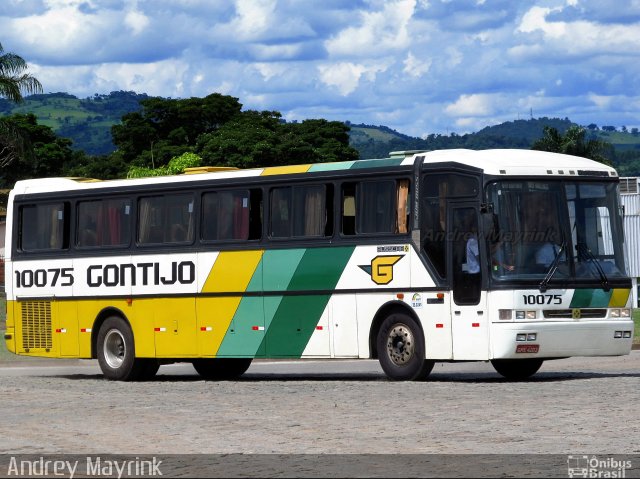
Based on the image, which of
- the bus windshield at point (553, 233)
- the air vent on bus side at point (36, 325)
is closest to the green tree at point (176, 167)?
the air vent on bus side at point (36, 325)

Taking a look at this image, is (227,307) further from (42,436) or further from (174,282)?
(42,436)

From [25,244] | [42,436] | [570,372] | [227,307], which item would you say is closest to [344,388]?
[227,307]

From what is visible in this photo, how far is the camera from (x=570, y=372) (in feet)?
82.6

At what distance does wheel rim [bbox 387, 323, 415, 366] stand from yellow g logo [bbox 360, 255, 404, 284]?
2.34 feet

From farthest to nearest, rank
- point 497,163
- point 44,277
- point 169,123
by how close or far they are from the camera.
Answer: point 169,123 → point 44,277 → point 497,163

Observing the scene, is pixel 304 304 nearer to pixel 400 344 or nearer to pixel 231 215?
pixel 400 344

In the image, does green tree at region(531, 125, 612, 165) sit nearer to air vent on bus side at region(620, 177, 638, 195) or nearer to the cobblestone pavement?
air vent on bus side at region(620, 177, 638, 195)

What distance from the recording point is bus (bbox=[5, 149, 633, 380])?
21.6 meters

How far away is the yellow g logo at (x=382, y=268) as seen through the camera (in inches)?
882

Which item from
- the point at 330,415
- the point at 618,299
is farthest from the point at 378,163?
the point at 330,415

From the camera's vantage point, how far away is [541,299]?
21.4m

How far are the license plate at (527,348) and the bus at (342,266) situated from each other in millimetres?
14

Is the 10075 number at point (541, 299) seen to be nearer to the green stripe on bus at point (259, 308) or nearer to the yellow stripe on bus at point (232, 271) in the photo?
the green stripe on bus at point (259, 308)

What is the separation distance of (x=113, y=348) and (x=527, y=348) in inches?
323
